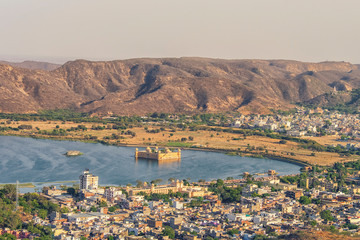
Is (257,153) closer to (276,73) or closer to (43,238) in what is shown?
(43,238)

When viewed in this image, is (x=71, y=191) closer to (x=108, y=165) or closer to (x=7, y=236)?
(x=7, y=236)

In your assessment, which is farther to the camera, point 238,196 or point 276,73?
point 276,73

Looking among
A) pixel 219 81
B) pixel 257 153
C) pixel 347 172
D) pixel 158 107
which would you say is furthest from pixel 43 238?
pixel 219 81

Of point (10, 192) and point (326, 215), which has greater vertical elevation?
point (326, 215)

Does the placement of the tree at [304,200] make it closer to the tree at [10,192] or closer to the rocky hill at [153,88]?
the tree at [10,192]

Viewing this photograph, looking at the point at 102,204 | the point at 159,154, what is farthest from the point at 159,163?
the point at 102,204

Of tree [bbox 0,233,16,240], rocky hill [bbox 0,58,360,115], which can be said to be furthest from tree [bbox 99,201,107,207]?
rocky hill [bbox 0,58,360,115]

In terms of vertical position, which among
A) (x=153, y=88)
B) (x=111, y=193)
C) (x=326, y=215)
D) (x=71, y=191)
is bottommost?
(x=71, y=191)
